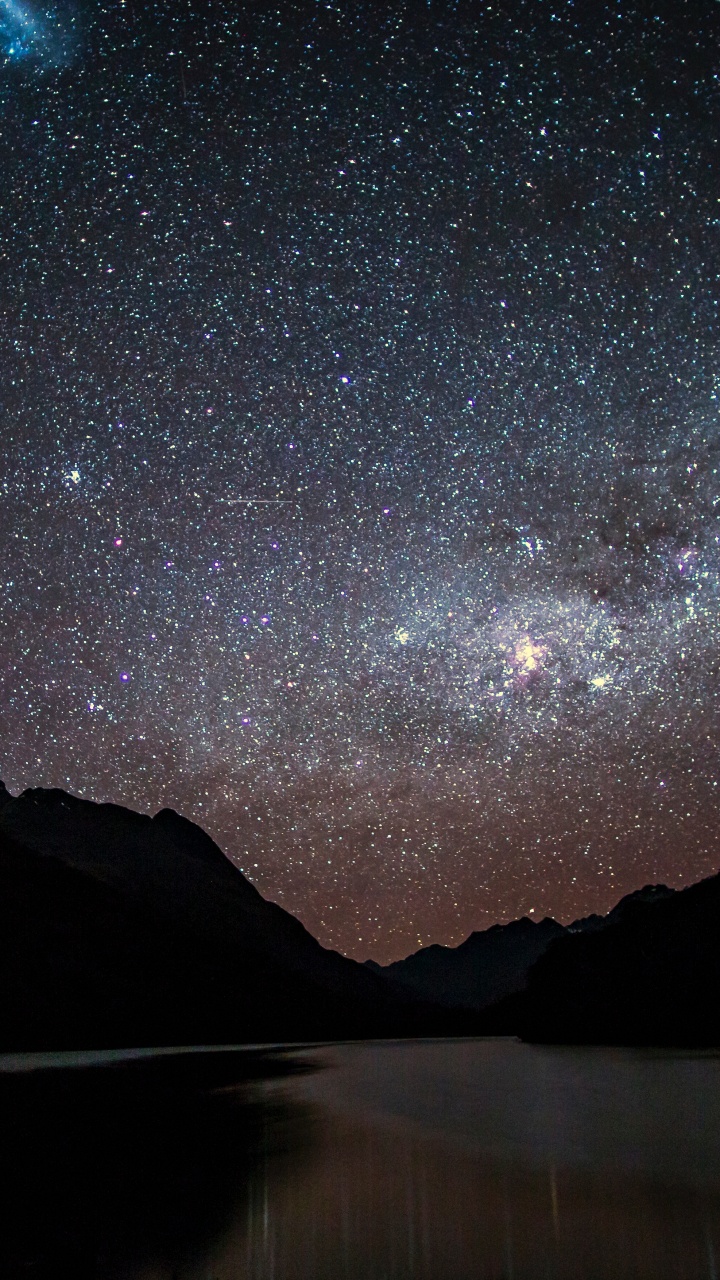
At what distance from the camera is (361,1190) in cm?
1619

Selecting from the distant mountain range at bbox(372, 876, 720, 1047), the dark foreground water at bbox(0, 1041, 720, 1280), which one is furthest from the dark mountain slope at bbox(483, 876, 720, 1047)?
the dark foreground water at bbox(0, 1041, 720, 1280)

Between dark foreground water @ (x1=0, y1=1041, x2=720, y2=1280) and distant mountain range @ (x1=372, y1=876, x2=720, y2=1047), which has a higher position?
dark foreground water @ (x1=0, y1=1041, x2=720, y2=1280)

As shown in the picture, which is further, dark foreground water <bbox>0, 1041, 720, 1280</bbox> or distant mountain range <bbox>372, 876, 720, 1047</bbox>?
distant mountain range <bbox>372, 876, 720, 1047</bbox>

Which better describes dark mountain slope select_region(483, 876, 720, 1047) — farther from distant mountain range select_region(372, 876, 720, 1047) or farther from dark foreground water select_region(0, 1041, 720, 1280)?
dark foreground water select_region(0, 1041, 720, 1280)

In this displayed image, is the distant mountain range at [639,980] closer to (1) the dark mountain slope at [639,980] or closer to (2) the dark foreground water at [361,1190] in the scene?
(1) the dark mountain slope at [639,980]

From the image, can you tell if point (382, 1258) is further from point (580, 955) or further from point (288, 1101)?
point (580, 955)

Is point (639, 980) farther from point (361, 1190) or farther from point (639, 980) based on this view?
point (361, 1190)

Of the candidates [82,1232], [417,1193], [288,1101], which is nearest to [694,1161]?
[417,1193]

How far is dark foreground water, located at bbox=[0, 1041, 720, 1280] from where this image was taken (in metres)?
10.7

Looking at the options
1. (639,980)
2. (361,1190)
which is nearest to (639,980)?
(639,980)

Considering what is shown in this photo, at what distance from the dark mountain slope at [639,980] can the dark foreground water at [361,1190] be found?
327ft

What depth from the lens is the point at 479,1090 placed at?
141ft

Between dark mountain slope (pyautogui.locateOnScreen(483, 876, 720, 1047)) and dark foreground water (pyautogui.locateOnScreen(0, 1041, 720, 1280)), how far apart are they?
99.5 m

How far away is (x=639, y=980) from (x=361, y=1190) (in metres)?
133
